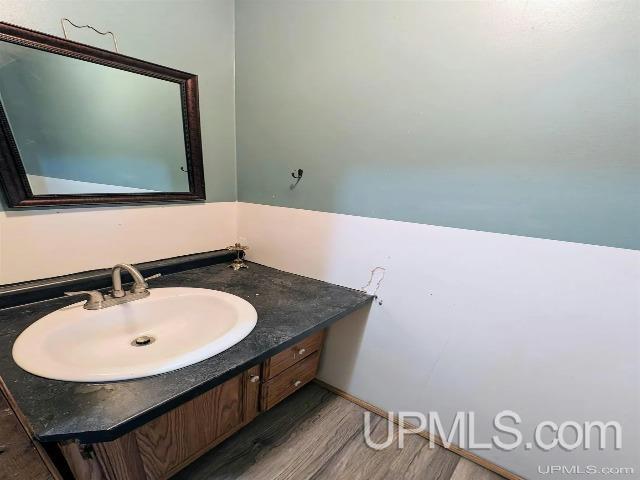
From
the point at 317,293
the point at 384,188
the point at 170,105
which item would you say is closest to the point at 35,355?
the point at 317,293

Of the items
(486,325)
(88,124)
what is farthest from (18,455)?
(486,325)

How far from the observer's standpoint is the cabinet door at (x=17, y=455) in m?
0.52

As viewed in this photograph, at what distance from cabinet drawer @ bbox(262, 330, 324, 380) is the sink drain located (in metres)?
0.41

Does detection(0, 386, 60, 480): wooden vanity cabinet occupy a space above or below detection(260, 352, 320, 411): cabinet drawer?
above

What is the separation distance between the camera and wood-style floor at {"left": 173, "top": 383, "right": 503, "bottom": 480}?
3.54ft

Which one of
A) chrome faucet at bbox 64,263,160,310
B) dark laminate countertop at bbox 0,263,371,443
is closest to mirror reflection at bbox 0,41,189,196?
chrome faucet at bbox 64,263,160,310

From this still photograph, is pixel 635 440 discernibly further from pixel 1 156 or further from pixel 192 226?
pixel 1 156

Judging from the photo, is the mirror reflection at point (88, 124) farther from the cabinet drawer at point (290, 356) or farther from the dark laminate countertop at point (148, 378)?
the cabinet drawer at point (290, 356)

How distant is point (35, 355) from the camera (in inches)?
28.5

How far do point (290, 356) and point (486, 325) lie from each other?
0.76 meters

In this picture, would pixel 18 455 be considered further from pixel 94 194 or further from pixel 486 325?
pixel 486 325

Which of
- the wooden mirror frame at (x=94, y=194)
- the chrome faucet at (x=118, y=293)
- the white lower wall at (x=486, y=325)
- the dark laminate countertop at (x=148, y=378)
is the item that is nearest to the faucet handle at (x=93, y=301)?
the chrome faucet at (x=118, y=293)

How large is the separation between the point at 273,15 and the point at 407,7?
1.96 feet

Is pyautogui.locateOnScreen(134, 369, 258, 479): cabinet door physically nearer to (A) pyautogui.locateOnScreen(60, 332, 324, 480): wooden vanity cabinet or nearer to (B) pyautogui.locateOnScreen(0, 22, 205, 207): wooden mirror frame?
(A) pyautogui.locateOnScreen(60, 332, 324, 480): wooden vanity cabinet
